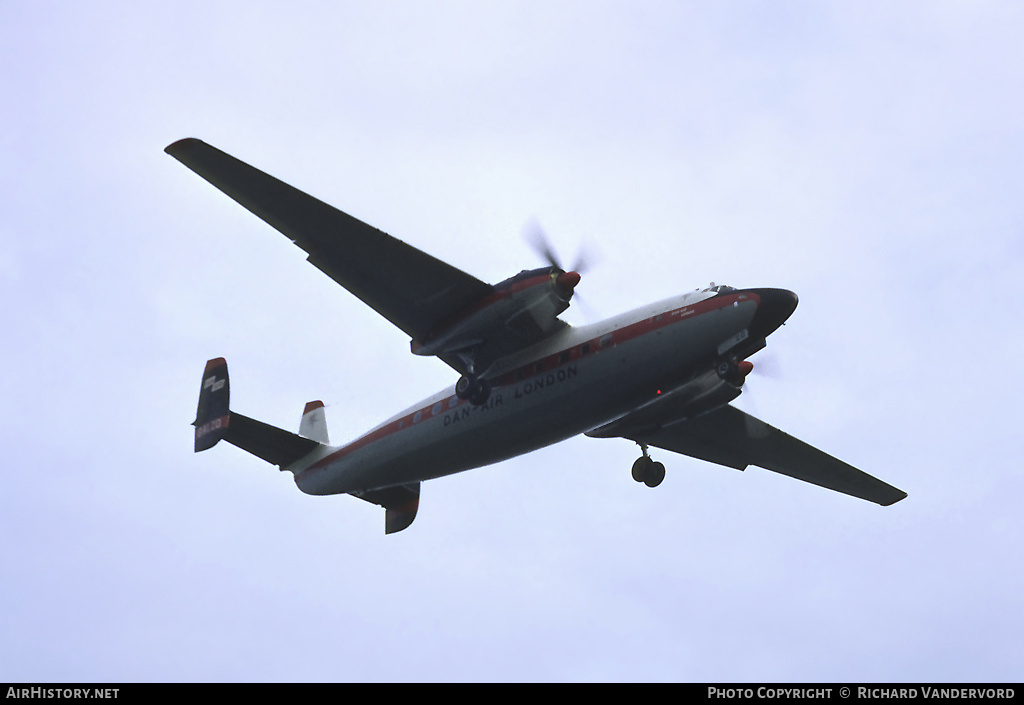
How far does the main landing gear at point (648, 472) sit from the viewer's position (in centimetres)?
2912

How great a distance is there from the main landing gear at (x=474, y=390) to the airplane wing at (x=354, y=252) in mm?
1565

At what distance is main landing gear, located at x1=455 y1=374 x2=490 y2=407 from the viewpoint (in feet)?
84.8

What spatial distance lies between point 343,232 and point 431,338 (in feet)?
11.5

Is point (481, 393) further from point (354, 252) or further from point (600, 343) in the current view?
point (354, 252)

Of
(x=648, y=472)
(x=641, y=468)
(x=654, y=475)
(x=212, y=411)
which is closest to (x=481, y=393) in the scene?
(x=641, y=468)

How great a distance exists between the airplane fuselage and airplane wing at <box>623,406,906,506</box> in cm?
399

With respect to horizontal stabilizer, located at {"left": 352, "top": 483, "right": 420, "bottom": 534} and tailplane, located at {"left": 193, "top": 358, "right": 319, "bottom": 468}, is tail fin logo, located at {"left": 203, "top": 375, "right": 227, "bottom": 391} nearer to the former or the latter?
tailplane, located at {"left": 193, "top": 358, "right": 319, "bottom": 468}

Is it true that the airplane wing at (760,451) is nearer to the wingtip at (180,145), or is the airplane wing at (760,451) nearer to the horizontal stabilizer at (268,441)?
Result: the horizontal stabilizer at (268,441)

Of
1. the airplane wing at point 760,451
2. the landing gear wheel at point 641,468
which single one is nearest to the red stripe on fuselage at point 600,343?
the landing gear wheel at point 641,468

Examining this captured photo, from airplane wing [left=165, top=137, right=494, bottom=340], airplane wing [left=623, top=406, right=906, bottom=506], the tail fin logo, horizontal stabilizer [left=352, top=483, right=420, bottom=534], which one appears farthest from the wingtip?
airplane wing [left=623, top=406, right=906, bottom=506]

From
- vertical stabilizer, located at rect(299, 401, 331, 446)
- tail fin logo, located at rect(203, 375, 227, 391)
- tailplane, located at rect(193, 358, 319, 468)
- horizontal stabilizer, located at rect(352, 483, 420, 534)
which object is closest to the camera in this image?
tailplane, located at rect(193, 358, 319, 468)

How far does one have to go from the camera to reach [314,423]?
3488cm

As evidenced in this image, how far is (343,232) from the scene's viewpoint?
80.6 feet

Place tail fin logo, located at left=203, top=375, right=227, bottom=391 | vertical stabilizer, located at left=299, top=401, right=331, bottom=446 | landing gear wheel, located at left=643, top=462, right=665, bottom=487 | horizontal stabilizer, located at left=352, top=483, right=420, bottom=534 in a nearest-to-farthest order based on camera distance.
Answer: landing gear wheel, located at left=643, top=462, right=665, bottom=487 < tail fin logo, located at left=203, top=375, right=227, bottom=391 < horizontal stabilizer, located at left=352, top=483, right=420, bottom=534 < vertical stabilizer, located at left=299, top=401, right=331, bottom=446
